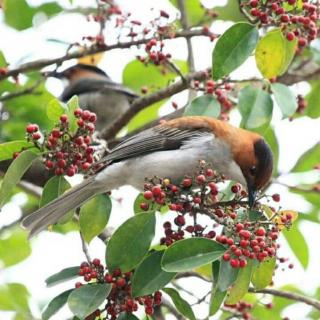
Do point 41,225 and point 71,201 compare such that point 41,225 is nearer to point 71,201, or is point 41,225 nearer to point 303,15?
point 71,201

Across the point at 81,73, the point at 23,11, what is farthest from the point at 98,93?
the point at 23,11

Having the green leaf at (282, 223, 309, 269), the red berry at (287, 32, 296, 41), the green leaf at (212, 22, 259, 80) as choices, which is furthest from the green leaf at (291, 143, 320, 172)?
the green leaf at (212, 22, 259, 80)

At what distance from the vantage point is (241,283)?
3.95m

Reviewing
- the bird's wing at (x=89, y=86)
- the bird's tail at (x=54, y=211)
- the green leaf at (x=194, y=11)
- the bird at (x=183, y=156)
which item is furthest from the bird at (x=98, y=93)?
the bird's tail at (x=54, y=211)

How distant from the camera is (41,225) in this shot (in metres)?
4.59

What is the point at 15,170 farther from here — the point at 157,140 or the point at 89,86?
the point at 89,86

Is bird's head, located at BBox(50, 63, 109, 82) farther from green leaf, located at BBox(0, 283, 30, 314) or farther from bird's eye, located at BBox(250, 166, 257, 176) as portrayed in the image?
bird's eye, located at BBox(250, 166, 257, 176)

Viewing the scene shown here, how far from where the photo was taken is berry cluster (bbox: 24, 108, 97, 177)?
402 centimetres

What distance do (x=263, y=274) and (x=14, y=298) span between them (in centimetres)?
190

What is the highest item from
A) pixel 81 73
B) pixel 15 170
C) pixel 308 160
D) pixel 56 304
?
pixel 15 170

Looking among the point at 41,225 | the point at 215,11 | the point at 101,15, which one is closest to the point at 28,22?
the point at 101,15

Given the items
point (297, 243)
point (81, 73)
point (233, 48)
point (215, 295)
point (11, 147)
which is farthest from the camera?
point (81, 73)

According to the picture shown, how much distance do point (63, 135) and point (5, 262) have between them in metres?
2.22

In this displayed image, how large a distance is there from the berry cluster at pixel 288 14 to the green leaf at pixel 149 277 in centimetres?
151
